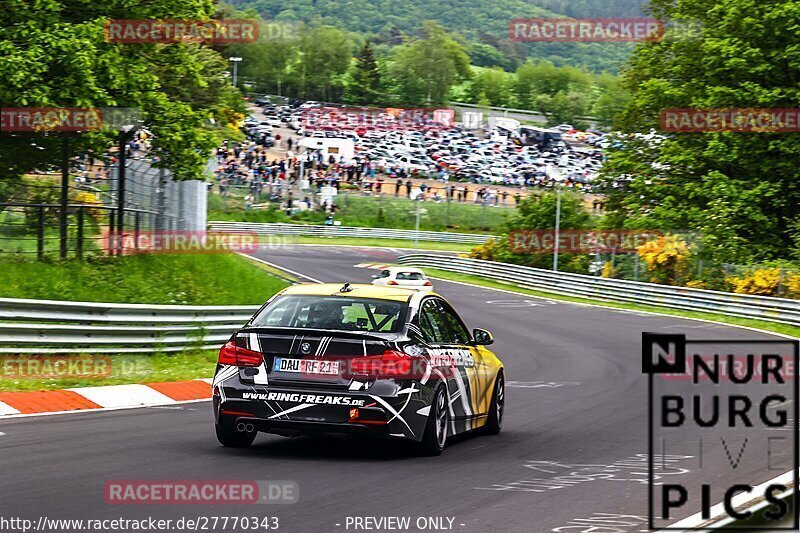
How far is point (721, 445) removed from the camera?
1256 cm

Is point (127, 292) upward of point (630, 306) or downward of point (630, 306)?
upward

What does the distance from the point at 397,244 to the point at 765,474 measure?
73338mm

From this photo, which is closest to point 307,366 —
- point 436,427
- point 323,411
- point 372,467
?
point 323,411

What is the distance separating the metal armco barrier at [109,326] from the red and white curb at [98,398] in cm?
172

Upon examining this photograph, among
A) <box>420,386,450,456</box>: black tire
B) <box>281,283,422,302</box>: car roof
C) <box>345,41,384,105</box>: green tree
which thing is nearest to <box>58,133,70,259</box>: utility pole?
→ <box>281,283,422,302</box>: car roof

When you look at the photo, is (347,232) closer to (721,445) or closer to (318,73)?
(721,445)

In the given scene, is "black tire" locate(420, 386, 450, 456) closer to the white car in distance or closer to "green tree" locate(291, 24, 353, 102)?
the white car in distance

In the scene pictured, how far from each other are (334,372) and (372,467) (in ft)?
2.72

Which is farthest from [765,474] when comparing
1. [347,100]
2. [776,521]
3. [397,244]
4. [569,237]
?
[347,100]

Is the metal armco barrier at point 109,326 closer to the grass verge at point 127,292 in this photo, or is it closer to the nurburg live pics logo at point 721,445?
the grass verge at point 127,292

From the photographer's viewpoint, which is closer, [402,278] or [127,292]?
[127,292]

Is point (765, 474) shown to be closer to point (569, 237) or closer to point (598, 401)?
point (598, 401)

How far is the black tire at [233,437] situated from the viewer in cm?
1036

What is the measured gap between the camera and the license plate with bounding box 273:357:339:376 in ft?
32.6
